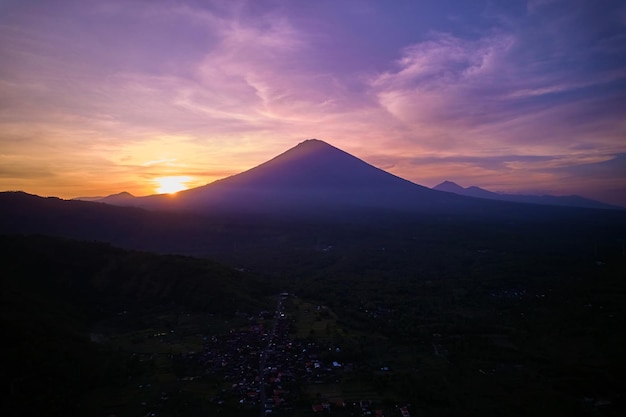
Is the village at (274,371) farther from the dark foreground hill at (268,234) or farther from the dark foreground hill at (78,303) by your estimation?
the dark foreground hill at (268,234)

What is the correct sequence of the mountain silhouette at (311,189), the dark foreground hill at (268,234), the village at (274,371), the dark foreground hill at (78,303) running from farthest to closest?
the mountain silhouette at (311,189)
the dark foreground hill at (268,234)
the dark foreground hill at (78,303)
the village at (274,371)

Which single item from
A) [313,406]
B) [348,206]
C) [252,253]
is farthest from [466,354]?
[348,206]

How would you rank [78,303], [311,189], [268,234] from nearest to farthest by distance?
[78,303]
[268,234]
[311,189]

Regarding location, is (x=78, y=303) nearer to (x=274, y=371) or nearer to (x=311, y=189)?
(x=274, y=371)

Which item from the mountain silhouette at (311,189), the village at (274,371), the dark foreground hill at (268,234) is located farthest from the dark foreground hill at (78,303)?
the mountain silhouette at (311,189)

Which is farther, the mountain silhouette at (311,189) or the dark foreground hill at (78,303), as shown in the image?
the mountain silhouette at (311,189)

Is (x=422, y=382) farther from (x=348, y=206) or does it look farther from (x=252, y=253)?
(x=348, y=206)

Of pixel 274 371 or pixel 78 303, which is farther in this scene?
pixel 78 303

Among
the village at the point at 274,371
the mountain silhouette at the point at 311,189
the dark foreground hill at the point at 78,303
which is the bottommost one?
the village at the point at 274,371

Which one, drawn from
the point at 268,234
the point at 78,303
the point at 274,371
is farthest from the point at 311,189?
the point at 274,371
